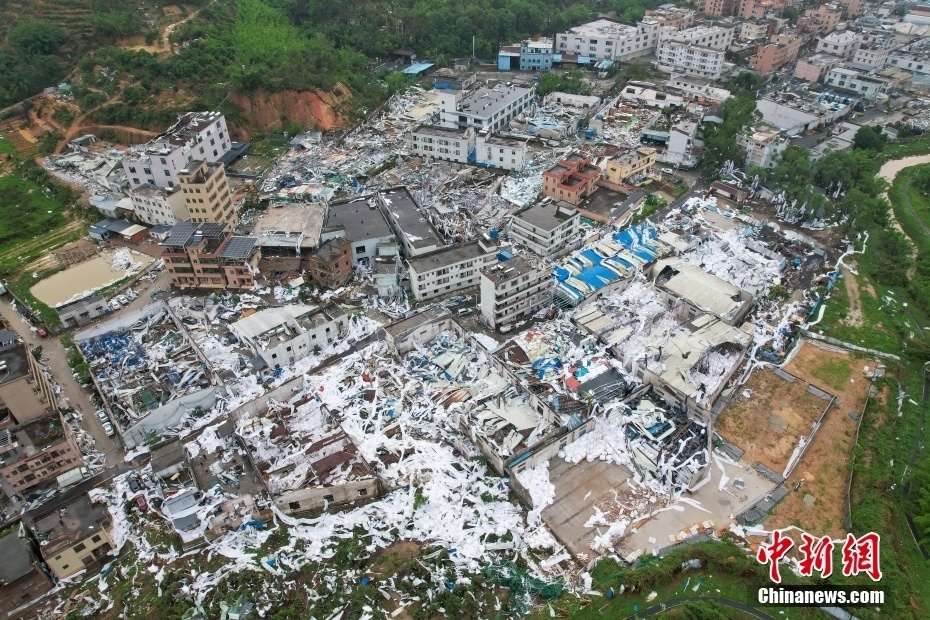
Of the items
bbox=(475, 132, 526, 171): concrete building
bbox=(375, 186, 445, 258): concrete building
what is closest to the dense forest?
bbox=(475, 132, 526, 171): concrete building

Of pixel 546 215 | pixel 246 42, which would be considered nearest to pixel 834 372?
pixel 546 215

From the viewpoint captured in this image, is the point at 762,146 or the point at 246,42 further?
the point at 246,42

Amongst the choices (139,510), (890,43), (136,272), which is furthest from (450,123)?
(890,43)

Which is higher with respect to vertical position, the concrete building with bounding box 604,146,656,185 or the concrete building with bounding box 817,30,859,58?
the concrete building with bounding box 817,30,859,58

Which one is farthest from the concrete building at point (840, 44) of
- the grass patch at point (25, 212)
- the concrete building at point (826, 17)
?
the grass patch at point (25, 212)

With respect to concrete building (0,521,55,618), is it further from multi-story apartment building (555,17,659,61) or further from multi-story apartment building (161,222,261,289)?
multi-story apartment building (555,17,659,61)

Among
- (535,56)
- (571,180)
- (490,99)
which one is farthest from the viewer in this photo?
(535,56)

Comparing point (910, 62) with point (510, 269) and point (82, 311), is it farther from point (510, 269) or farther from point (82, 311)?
point (82, 311)
